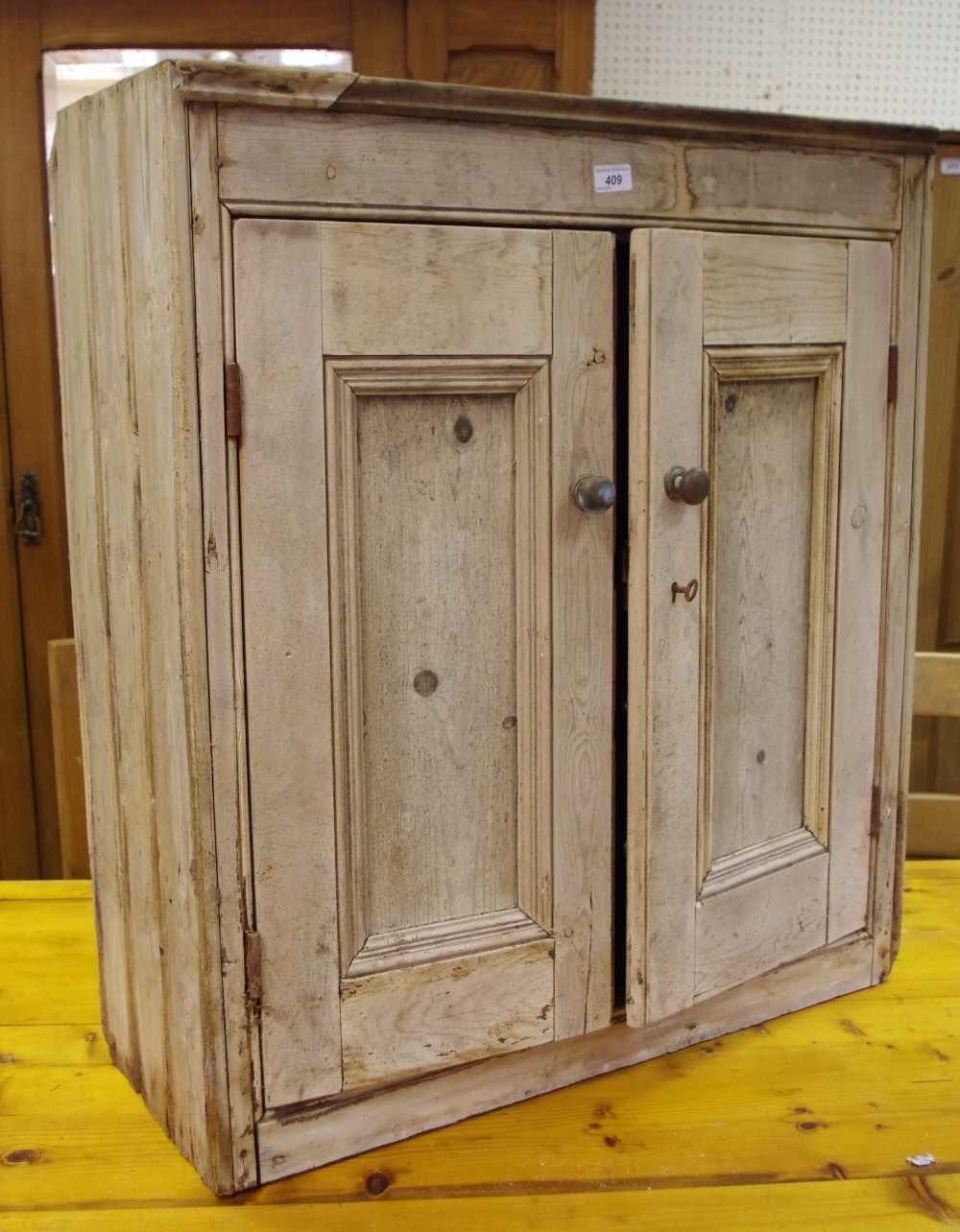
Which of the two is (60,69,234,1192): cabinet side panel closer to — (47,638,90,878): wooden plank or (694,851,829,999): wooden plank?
(47,638,90,878): wooden plank

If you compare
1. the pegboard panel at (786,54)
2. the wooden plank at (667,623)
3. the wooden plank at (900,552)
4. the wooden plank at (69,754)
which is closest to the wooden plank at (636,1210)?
the wooden plank at (667,623)

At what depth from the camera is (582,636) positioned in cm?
A: 129

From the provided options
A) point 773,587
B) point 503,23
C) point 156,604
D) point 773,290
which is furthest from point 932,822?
point 503,23

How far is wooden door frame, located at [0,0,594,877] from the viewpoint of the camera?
263 centimetres

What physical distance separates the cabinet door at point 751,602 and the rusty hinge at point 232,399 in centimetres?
41

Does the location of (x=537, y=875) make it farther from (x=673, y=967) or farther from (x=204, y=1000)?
(x=204, y=1000)

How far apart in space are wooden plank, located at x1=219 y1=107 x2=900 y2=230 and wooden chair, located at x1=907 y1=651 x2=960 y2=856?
0.62m

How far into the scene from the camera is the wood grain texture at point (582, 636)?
124cm

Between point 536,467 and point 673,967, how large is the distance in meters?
0.57

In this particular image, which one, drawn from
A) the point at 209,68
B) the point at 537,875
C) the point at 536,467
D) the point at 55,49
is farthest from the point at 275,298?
the point at 55,49

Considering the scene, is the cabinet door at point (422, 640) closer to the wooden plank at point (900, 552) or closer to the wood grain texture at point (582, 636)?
the wood grain texture at point (582, 636)

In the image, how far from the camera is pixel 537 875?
1.31 meters

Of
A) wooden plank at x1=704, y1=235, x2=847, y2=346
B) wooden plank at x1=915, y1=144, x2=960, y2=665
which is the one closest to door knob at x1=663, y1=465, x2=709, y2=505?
wooden plank at x1=704, y1=235, x2=847, y2=346

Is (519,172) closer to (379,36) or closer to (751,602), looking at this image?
(751,602)
